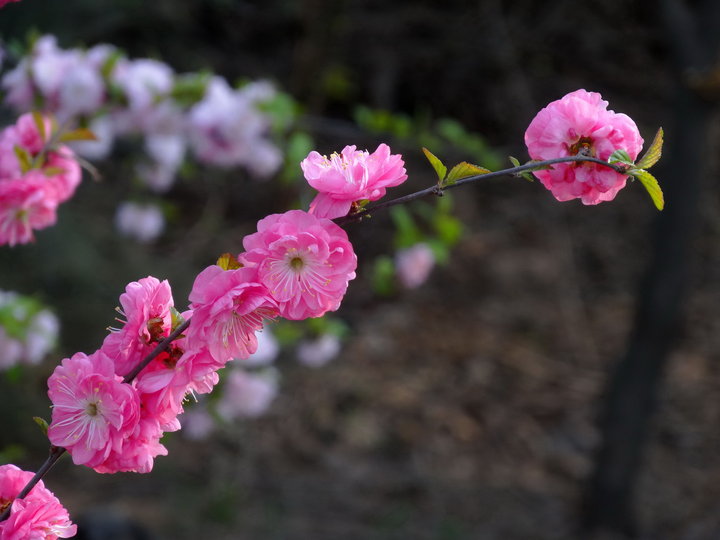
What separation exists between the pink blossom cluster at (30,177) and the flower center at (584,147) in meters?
0.66

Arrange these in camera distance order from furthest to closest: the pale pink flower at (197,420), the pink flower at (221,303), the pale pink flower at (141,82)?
the pale pink flower at (197,420) → the pale pink flower at (141,82) → the pink flower at (221,303)

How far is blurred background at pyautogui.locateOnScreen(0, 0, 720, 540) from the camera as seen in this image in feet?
9.20

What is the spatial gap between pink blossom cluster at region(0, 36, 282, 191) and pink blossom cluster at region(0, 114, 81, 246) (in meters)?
0.40

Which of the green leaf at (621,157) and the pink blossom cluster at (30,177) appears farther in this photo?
the pink blossom cluster at (30,177)

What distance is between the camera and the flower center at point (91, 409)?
0.68 m

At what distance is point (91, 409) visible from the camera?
26.8 inches

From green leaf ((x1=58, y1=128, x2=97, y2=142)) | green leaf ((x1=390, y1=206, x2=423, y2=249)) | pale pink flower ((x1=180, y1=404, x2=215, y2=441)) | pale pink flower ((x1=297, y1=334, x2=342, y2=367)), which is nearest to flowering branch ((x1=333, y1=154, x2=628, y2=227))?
green leaf ((x1=58, y1=128, x2=97, y2=142))

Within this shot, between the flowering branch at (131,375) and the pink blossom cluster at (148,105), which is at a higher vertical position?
the pink blossom cluster at (148,105)

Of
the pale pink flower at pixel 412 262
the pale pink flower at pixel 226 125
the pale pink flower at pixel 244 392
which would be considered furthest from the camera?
the pale pink flower at pixel 244 392

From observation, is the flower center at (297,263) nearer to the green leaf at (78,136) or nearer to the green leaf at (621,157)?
the green leaf at (621,157)

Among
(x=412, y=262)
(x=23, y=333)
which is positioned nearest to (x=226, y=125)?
(x=412, y=262)

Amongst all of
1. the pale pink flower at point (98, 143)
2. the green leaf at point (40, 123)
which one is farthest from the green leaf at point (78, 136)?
the pale pink flower at point (98, 143)

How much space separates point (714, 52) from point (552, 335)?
2.14 metres

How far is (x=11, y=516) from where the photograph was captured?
0.66 m
